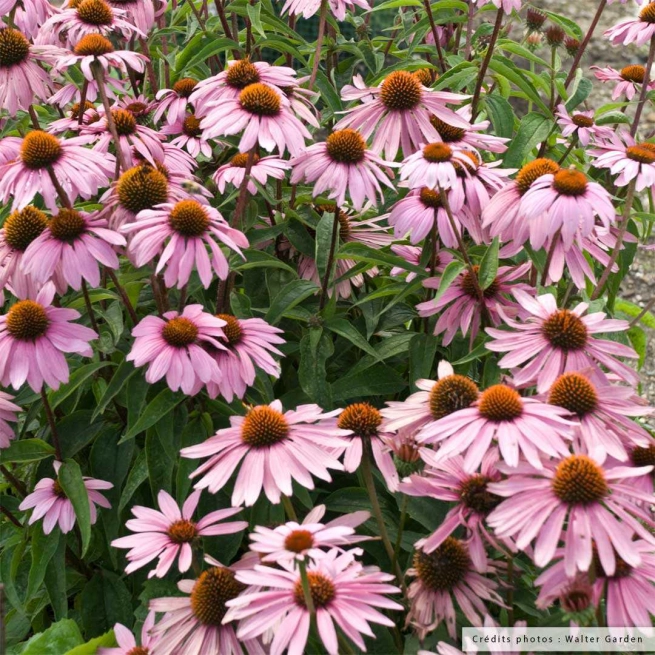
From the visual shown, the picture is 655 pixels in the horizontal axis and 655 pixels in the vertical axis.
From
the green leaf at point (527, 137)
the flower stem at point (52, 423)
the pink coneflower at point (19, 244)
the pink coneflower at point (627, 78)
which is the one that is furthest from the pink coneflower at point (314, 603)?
the pink coneflower at point (627, 78)

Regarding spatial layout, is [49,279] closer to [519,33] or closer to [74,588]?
[74,588]

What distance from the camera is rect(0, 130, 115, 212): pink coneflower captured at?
58.3 inches

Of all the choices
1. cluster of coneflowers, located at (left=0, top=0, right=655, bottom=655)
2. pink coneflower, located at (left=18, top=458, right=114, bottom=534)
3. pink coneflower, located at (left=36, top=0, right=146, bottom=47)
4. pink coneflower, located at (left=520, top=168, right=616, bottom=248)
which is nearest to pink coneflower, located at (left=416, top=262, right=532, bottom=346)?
cluster of coneflowers, located at (left=0, top=0, right=655, bottom=655)

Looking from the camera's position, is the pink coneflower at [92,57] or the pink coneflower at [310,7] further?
the pink coneflower at [310,7]

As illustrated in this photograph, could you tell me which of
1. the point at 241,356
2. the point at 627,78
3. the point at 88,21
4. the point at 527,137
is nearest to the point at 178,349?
the point at 241,356

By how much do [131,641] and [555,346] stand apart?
2.62 ft

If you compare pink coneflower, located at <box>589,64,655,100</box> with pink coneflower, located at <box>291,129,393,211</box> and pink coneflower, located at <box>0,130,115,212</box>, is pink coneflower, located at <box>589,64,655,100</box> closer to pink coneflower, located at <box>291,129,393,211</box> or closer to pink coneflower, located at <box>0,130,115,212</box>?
pink coneflower, located at <box>291,129,393,211</box>

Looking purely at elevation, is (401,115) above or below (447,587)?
above

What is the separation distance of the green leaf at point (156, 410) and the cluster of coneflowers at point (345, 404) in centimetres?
3

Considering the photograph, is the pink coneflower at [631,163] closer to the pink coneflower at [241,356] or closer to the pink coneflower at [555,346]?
the pink coneflower at [555,346]

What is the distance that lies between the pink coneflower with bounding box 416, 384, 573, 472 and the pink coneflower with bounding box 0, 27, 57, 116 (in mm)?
1058

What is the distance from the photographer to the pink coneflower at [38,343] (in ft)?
4.68

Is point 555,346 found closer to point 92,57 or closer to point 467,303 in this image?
point 467,303

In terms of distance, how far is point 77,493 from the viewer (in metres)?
1.52
